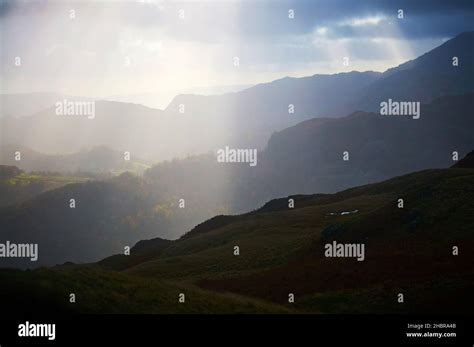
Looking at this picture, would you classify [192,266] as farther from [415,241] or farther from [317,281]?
[415,241]

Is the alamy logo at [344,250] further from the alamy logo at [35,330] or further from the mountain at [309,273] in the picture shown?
the alamy logo at [35,330]

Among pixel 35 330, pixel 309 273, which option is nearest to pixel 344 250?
pixel 309 273

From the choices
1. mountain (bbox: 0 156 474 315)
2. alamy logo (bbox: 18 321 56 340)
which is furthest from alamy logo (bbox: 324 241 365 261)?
alamy logo (bbox: 18 321 56 340)

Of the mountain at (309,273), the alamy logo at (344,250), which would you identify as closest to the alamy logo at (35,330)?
the mountain at (309,273)

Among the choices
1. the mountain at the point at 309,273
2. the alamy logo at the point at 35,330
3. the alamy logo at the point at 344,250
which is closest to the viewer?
the alamy logo at the point at 35,330

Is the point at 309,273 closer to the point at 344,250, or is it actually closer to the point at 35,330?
the point at 344,250
